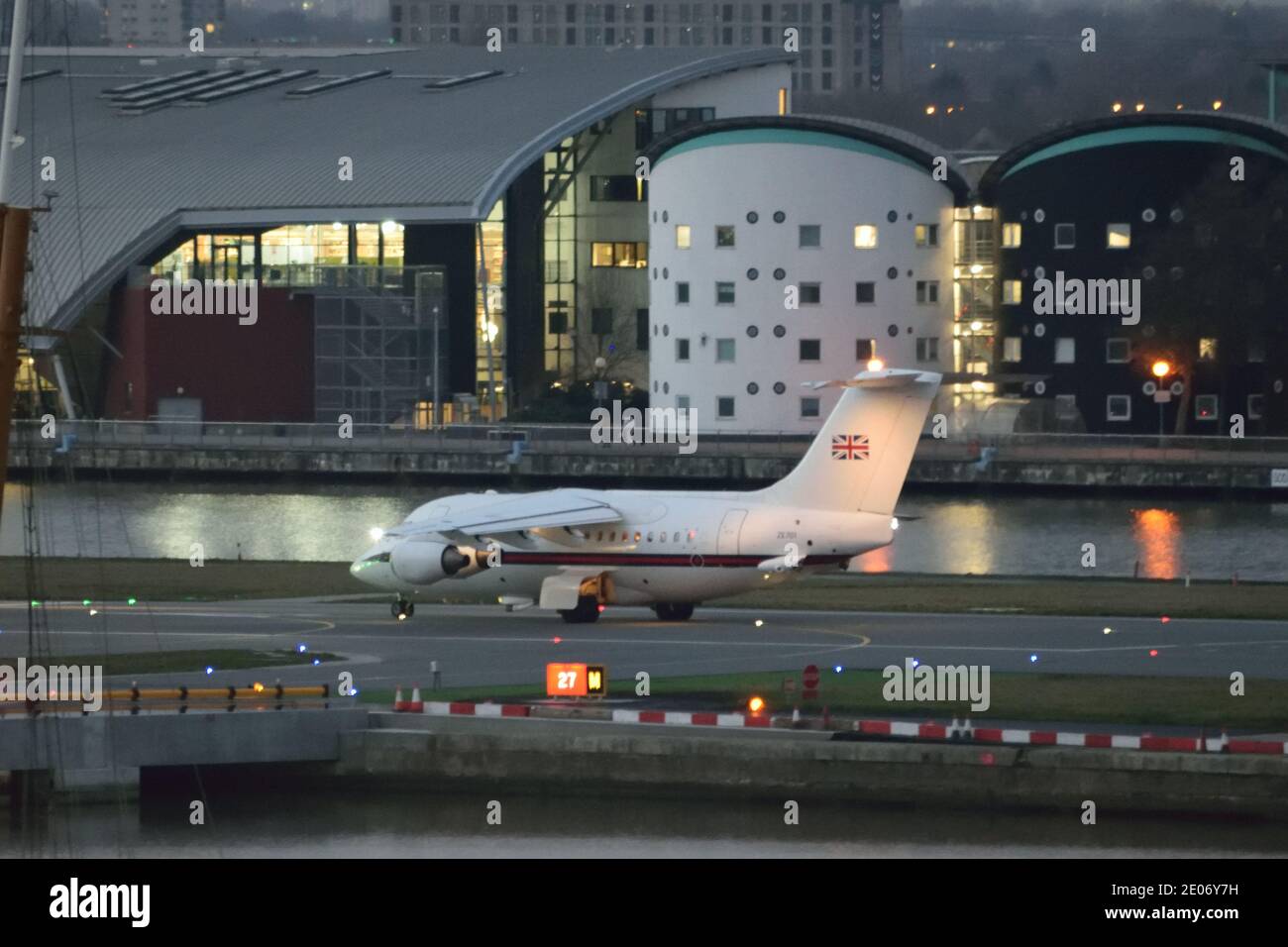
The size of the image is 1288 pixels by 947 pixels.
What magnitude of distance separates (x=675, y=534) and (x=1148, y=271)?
2586 inches

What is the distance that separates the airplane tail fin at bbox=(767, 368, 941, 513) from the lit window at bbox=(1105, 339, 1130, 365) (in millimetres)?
64686

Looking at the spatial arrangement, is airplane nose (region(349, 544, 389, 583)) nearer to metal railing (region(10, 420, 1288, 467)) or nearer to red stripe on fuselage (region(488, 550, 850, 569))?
red stripe on fuselage (region(488, 550, 850, 569))

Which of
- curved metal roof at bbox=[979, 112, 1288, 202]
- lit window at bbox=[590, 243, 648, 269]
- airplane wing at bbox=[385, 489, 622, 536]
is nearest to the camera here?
airplane wing at bbox=[385, 489, 622, 536]

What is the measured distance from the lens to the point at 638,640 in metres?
47.8

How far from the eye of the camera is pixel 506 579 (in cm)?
5194

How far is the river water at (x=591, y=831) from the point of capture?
3253cm

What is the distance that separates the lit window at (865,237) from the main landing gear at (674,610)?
63.0m

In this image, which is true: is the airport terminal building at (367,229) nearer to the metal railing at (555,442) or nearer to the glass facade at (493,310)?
the glass facade at (493,310)

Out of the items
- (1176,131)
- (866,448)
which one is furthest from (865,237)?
(866,448)
